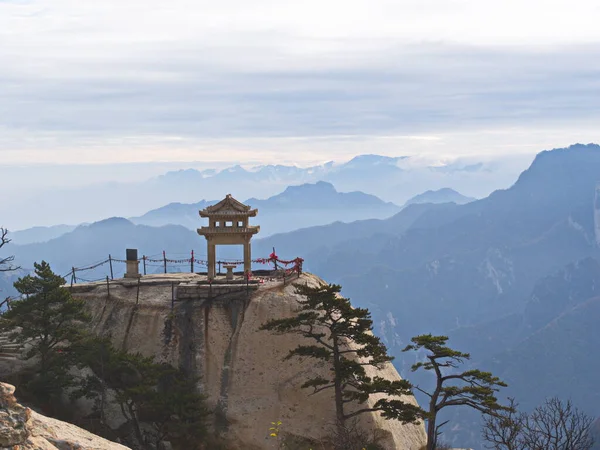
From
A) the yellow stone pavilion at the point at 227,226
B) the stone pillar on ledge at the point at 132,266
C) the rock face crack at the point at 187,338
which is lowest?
the rock face crack at the point at 187,338

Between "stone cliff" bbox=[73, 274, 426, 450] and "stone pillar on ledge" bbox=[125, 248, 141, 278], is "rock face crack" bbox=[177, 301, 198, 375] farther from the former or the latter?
"stone pillar on ledge" bbox=[125, 248, 141, 278]

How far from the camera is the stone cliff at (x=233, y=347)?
53000 mm

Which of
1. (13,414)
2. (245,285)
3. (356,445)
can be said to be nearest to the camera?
(13,414)

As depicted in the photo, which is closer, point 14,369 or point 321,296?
point 321,296

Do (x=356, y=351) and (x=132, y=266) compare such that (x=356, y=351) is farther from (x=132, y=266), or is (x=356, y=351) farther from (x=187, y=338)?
(x=132, y=266)

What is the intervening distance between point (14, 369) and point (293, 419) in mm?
17164

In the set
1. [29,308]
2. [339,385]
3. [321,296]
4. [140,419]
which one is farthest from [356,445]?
[29,308]

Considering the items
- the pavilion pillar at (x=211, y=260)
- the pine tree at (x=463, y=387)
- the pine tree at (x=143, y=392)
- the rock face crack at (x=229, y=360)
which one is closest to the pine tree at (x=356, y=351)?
the pine tree at (x=463, y=387)

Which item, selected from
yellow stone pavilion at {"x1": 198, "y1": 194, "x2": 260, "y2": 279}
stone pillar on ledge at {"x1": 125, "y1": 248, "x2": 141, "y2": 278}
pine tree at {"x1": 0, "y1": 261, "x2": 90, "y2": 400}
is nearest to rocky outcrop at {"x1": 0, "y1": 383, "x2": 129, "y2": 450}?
pine tree at {"x1": 0, "y1": 261, "x2": 90, "y2": 400}

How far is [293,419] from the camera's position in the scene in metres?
53.1

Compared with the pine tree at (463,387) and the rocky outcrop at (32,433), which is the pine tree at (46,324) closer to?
the pine tree at (463,387)

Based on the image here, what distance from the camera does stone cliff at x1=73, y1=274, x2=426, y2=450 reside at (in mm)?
53000

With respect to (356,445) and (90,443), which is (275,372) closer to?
(356,445)

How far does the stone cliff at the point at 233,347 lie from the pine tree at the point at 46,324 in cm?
→ 512
